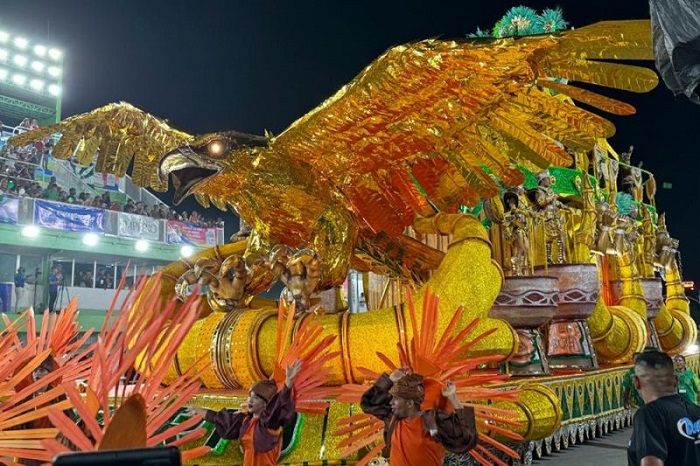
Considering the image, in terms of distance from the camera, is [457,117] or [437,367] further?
[457,117]

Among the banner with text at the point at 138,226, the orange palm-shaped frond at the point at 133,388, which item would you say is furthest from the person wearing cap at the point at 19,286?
the orange palm-shaped frond at the point at 133,388

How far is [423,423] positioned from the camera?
2902mm

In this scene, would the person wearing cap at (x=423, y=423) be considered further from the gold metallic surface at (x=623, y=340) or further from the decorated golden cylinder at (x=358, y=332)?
the gold metallic surface at (x=623, y=340)

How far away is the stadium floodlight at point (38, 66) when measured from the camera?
69.6 ft

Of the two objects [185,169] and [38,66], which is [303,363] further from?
[38,66]

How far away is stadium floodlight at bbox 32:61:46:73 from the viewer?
21219mm

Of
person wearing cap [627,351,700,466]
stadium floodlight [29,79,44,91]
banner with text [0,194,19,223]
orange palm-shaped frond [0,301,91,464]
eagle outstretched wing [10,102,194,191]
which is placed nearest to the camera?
orange palm-shaped frond [0,301,91,464]

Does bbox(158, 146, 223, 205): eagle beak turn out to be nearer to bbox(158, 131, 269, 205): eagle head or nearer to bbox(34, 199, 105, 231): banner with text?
bbox(158, 131, 269, 205): eagle head

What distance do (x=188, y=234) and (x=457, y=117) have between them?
54.3 ft

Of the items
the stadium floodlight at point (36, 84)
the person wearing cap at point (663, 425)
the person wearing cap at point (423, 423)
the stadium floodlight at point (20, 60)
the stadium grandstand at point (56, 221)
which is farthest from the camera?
the stadium floodlight at point (36, 84)

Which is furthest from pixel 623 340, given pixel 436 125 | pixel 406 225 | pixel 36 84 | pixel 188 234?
pixel 36 84

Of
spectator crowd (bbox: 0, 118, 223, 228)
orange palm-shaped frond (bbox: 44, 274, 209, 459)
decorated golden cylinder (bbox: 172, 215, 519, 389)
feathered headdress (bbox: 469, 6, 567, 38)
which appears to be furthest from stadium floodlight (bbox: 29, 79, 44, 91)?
orange palm-shaped frond (bbox: 44, 274, 209, 459)

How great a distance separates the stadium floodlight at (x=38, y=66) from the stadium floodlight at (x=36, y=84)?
38 centimetres

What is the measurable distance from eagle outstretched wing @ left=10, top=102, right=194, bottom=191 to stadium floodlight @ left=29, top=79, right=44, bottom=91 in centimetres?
1741
